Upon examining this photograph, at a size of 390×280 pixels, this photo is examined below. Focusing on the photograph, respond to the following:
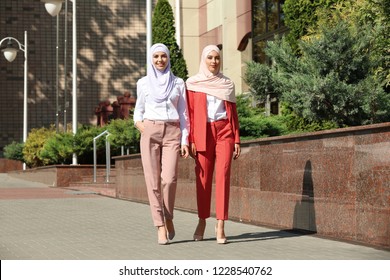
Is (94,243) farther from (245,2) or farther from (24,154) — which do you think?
(24,154)

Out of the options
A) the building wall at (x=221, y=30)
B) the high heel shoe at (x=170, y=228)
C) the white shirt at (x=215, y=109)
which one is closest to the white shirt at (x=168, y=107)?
the white shirt at (x=215, y=109)

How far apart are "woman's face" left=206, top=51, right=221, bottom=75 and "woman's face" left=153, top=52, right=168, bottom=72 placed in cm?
46

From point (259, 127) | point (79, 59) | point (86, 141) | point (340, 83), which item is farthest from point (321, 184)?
point (79, 59)

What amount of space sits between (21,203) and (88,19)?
34303 mm

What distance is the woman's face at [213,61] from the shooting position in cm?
1077

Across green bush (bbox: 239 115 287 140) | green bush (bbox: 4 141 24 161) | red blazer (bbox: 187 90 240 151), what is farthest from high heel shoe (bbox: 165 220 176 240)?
green bush (bbox: 4 141 24 161)

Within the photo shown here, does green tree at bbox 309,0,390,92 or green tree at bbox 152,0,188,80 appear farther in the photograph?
green tree at bbox 152,0,188,80

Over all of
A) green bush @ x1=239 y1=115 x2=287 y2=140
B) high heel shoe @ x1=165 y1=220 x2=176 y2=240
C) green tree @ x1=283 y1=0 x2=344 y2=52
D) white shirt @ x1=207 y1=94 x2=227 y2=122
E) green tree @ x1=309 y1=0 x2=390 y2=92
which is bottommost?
high heel shoe @ x1=165 y1=220 x2=176 y2=240

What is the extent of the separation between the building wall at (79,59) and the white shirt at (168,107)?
41.0 m

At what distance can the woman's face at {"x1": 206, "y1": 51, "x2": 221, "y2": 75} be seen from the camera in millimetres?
10766

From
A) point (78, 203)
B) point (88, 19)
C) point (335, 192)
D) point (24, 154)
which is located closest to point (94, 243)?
point (335, 192)

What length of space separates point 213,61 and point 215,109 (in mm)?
491

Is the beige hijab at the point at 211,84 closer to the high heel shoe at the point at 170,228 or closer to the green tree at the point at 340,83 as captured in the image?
the high heel shoe at the point at 170,228

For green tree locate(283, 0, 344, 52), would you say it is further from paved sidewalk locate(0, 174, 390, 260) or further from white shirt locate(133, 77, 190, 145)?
white shirt locate(133, 77, 190, 145)
